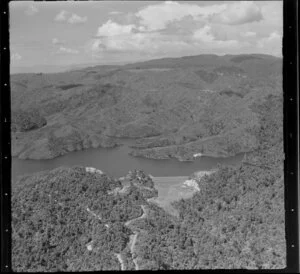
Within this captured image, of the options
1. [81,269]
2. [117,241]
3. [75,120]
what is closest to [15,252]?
[81,269]

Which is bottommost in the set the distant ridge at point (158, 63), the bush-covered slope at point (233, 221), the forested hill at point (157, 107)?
the bush-covered slope at point (233, 221)

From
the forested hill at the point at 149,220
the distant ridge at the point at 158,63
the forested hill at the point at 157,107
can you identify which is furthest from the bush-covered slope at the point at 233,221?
the distant ridge at the point at 158,63

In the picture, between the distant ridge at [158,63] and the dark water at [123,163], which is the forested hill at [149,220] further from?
the distant ridge at [158,63]

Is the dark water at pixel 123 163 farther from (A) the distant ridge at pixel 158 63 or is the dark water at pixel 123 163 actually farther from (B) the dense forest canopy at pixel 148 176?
(A) the distant ridge at pixel 158 63

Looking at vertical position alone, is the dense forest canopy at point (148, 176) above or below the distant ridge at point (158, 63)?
below

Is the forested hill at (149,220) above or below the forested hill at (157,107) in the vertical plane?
below

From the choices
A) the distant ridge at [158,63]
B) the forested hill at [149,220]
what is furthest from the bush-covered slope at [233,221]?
the distant ridge at [158,63]

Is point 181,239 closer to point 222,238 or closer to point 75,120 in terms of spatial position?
point 222,238

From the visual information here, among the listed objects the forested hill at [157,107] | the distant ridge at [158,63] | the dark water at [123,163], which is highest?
the distant ridge at [158,63]
